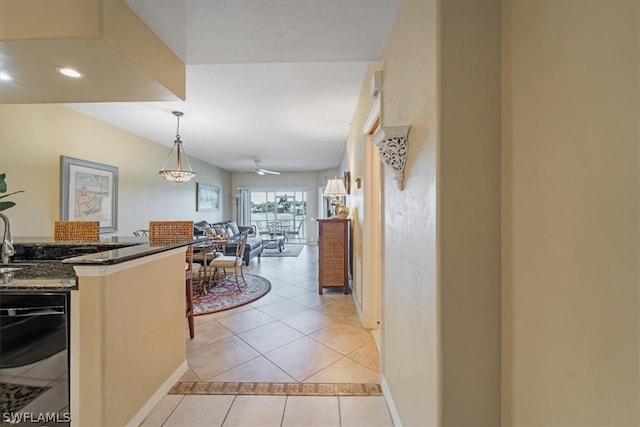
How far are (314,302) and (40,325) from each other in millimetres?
2695

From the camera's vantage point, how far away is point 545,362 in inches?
30.1

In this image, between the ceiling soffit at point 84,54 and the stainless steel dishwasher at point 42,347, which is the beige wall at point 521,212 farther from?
the stainless steel dishwasher at point 42,347

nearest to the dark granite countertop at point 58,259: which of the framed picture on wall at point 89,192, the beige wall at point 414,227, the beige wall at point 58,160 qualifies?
the beige wall at point 58,160

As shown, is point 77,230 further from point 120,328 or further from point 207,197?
point 207,197

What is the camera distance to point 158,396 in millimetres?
1702

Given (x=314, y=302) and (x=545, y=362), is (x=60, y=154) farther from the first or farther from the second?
Result: (x=545, y=362)

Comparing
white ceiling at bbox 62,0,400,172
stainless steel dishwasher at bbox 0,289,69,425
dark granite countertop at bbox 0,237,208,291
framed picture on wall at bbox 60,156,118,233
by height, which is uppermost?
white ceiling at bbox 62,0,400,172

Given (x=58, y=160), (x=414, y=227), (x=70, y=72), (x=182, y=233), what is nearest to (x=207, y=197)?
(x=58, y=160)

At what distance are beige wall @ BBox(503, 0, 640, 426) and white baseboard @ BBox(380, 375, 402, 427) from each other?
74 cm

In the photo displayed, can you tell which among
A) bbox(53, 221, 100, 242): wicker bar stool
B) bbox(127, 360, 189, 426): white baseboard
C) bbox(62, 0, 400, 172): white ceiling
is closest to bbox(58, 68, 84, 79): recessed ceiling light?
bbox(62, 0, 400, 172): white ceiling

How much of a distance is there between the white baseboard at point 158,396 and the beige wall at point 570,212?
1.90 metres

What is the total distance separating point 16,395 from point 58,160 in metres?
3.06

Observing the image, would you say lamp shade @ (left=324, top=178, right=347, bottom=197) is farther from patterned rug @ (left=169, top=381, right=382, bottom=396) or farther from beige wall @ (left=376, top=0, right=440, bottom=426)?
patterned rug @ (left=169, top=381, right=382, bottom=396)

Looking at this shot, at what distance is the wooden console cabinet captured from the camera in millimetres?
3906
